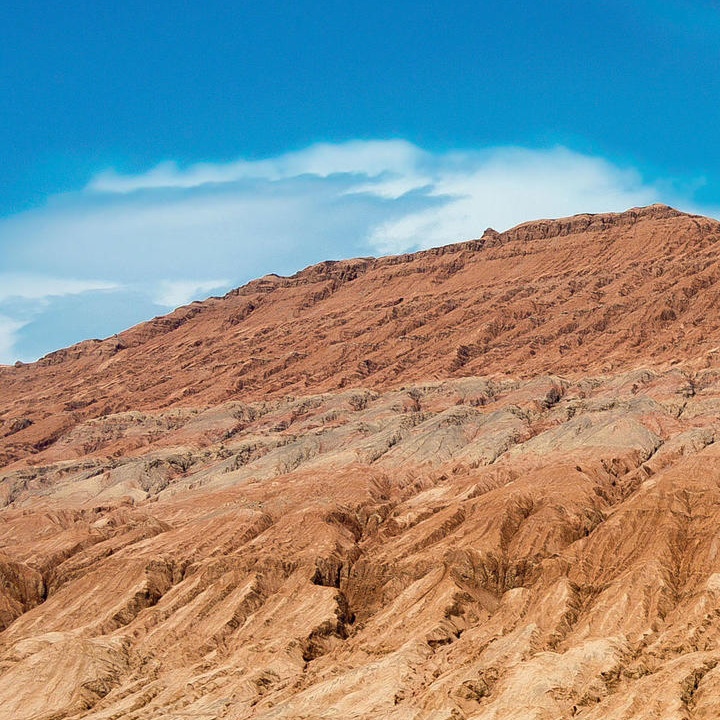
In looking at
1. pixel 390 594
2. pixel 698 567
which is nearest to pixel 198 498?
pixel 390 594

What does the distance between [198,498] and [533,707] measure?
Answer: 8614 cm

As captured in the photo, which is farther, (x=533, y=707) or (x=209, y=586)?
(x=209, y=586)

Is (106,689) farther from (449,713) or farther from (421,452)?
(421,452)

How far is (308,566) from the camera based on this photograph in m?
129

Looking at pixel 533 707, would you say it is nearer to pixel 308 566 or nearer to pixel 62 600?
pixel 308 566

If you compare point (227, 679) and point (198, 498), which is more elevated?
point (198, 498)

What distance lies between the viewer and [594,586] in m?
115

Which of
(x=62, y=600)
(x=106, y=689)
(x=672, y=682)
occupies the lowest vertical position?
(x=672, y=682)

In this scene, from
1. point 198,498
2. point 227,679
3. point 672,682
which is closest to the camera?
point 672,682

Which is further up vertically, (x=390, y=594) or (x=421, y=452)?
(x=421, y=452)

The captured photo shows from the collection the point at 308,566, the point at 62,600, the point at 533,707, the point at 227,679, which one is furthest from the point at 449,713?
the point at 62,600

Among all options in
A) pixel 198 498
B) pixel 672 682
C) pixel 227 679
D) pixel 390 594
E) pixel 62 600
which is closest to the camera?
pixel 672 682

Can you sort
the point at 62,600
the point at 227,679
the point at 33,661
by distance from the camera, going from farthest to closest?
the point at 62,600 < the point at 33,661 < the point at 227,679

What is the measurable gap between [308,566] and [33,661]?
3161 centimetres
